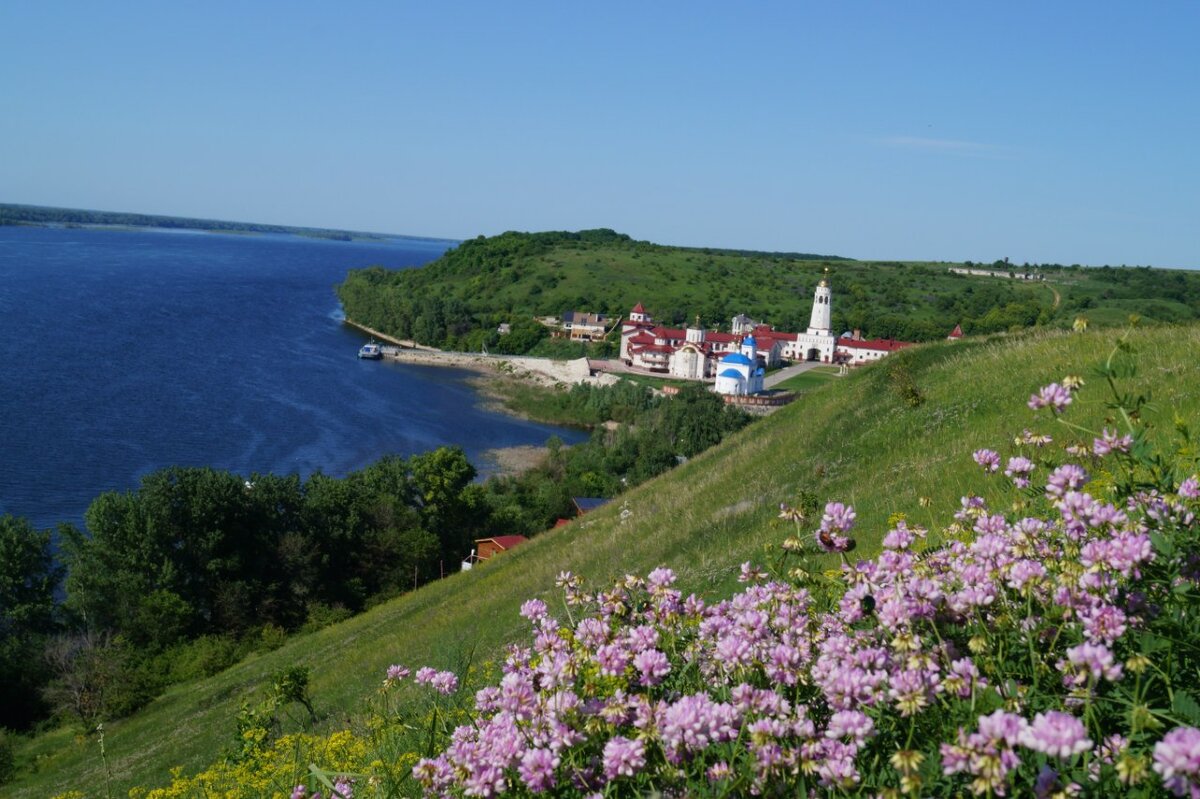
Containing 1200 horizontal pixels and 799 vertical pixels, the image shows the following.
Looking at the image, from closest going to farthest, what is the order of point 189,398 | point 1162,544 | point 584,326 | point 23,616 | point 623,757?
1. point 623,757
2. point 1162,544
3. point 23,616
4. point 189,398
5. point 584,326

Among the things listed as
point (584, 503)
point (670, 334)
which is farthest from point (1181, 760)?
point (670, 334)

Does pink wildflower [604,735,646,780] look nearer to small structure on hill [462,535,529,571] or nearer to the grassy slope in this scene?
the grassy slope

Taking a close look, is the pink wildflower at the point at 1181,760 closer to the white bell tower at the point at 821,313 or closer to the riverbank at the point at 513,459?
the riverbank at the point at 513,459

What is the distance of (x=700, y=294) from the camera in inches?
5778

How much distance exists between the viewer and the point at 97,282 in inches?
5226

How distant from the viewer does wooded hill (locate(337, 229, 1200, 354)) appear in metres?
118

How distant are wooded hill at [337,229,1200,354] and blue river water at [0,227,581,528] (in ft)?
45.2

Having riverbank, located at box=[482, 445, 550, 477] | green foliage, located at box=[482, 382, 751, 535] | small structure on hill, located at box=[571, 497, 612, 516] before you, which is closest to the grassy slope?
small structure on hill, located at box=[571, 497, 612, 516]

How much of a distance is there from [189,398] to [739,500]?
5582 centimetres

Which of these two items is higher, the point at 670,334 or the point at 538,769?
the point at 538,769

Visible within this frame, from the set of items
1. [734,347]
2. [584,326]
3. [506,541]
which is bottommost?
[506,541]

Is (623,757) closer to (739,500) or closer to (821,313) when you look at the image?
(739,500)

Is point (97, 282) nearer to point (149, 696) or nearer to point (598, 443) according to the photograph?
point (598, 443)

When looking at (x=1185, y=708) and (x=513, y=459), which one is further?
(x=513, y=459)
